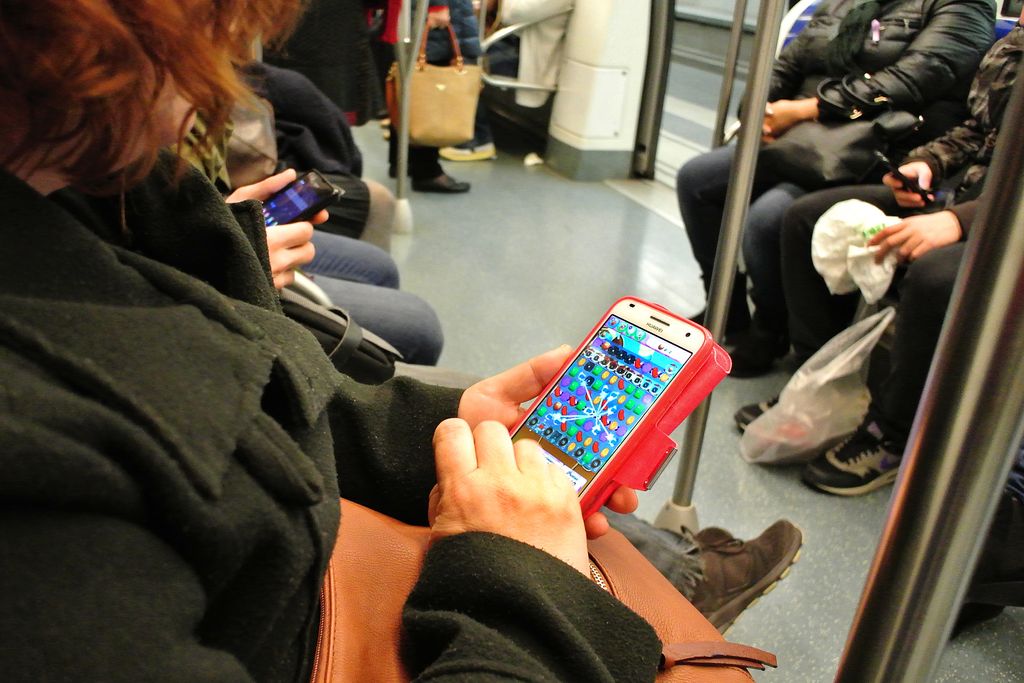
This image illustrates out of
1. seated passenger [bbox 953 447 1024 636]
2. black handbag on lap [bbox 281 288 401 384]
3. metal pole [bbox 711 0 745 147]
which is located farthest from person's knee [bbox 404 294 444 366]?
metal pole [bbox 711 0 745 147]

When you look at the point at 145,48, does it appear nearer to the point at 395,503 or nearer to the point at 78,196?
the point at 78,196

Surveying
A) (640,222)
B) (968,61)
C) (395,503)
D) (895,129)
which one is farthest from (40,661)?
(640,222)

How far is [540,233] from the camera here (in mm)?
2686

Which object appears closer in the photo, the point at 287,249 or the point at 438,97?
the point at 287,249

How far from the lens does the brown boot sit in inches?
36.8

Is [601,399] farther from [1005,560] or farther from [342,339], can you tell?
[1005,560]

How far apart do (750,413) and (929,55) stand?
760mm

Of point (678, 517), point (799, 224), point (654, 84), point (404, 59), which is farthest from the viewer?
point (654, 84)

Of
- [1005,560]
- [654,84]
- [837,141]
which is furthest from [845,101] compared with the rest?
[654,84]

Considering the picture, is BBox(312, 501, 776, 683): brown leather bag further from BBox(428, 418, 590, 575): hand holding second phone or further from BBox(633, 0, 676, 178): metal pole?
BBox(633, 0, 676, 178): metal pole

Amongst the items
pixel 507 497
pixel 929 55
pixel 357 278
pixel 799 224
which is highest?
pixel 929 55

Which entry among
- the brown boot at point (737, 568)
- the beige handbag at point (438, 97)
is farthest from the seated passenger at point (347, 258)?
the beige handbag at point (438, 97)

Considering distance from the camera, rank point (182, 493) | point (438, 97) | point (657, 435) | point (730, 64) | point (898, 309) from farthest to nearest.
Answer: point (438, 97)
point (730, 64)
point (898, 309)
point (657, 435)
point (182, 493)

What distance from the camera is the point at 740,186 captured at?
36.9 inches
